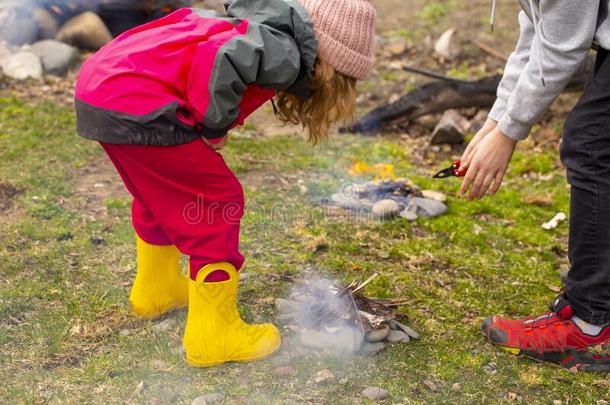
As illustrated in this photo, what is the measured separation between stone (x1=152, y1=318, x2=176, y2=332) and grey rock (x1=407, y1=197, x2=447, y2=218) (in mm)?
1809

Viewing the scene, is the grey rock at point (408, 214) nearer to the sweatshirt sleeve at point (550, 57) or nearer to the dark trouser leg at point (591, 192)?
the dark trouser leg at point (591, 192)

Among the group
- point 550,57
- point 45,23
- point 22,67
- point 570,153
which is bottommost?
point 22,67

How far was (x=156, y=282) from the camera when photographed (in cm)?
323

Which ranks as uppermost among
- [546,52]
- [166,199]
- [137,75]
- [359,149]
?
[546,52]

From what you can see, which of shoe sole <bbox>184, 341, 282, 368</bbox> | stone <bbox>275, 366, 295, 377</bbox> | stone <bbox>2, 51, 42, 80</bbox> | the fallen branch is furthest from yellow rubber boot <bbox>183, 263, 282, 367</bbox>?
stone <bbox>2, 51, 42, 80</bbox>

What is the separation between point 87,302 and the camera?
336cm

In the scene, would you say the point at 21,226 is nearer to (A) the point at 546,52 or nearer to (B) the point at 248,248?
(B) the point at 248,248

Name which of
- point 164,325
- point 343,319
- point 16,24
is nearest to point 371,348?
point 343,319

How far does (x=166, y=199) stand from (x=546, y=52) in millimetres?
1467

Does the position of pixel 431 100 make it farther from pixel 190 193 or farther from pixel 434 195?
pixel 190 193

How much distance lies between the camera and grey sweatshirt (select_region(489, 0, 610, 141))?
101 inches

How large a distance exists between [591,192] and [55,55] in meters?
5.44

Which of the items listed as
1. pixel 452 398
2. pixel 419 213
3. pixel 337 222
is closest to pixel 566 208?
pixel 419 213

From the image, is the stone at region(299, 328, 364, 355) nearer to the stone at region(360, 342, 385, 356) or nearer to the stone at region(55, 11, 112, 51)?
the stone at region(360, 342, 385, 356)
